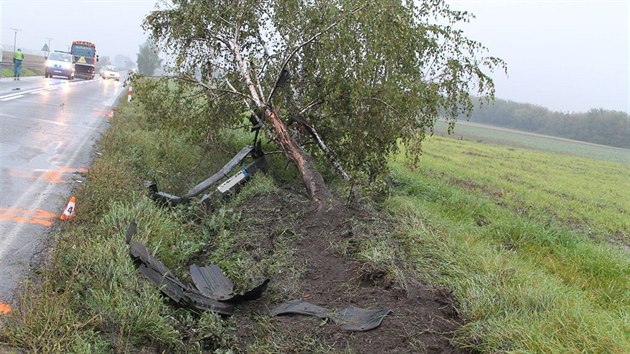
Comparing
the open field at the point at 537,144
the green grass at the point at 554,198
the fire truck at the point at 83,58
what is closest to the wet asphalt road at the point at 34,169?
the green grass at the point at 554,198

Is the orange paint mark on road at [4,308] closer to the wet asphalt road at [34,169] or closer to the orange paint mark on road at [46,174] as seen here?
the wet asphalt road at [34,169]

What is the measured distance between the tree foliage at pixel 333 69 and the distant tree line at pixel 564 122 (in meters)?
74.0

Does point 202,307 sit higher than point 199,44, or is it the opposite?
point 199,44

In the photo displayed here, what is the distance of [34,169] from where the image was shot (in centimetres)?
828

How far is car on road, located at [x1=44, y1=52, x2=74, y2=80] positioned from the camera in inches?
1468

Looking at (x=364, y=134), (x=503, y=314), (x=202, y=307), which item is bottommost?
(x=202, y=307)

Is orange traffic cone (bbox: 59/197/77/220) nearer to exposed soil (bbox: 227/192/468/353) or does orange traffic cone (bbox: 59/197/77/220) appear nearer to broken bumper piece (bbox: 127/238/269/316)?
broken bumper piece (bbox: 127/238/269/316)

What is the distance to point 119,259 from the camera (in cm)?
448

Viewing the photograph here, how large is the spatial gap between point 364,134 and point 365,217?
6.87 ft

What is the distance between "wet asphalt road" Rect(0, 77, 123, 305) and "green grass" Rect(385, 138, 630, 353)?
3.77 meters

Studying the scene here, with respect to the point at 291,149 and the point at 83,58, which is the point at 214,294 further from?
the point at 83,58

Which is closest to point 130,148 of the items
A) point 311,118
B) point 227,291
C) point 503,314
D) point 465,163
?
point 311,118

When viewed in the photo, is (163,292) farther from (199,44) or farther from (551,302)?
(199,44)

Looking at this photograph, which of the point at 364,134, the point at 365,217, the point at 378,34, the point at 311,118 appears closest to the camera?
the point at 365,217
